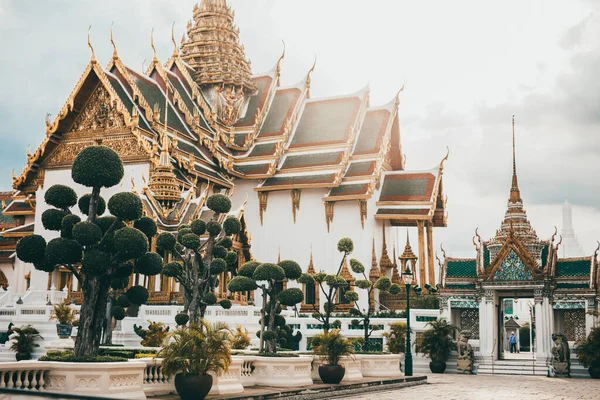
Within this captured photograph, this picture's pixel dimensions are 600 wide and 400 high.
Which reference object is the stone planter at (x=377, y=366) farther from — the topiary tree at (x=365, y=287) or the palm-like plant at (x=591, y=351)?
the palm-like plant at (x=591, y=351)

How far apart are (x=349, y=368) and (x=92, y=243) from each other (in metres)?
6.07

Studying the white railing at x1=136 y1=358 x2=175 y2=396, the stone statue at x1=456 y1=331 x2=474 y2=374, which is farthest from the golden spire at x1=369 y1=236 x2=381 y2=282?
the white railing at x1=136 y1=358 x2=175 y2=396

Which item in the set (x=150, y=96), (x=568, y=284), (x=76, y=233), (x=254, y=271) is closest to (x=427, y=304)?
(x=568, y=284)

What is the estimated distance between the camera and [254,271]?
13383 millimetres

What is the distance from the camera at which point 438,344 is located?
1853 cm

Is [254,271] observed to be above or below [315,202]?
below

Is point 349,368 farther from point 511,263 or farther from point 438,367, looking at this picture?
point 511,263

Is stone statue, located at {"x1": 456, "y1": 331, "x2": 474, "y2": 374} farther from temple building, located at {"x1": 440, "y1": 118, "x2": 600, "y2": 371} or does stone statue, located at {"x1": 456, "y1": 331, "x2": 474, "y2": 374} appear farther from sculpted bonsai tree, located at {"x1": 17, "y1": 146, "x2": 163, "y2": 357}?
sculpted bonsai tree, located at {"x1": 17, "y1": 146, "x2": 163, "y2": 357}

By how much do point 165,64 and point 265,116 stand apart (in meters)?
4.75

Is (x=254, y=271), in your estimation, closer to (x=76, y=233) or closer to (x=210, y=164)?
(x=76, y=233)

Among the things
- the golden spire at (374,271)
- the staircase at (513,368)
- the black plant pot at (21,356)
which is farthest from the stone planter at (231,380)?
the golden spire at (374,271)

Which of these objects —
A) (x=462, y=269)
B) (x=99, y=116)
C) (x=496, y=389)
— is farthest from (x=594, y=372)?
(x=99, y=116)

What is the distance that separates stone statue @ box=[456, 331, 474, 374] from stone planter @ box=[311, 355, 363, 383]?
15.7ft

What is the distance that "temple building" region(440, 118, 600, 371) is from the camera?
59.6 ft
